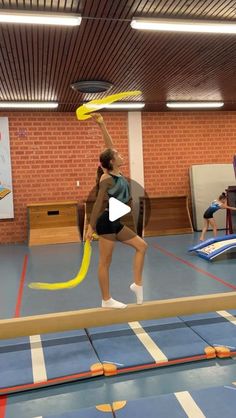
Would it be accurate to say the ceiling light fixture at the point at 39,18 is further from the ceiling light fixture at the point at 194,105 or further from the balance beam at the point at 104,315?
the ceiling light fixture at the point at 194,105

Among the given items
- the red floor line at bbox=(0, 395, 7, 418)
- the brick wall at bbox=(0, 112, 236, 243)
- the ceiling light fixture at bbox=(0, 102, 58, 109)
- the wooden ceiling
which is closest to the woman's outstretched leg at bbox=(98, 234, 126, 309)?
the red floor line at bbox=(0, 395, 7, 418)

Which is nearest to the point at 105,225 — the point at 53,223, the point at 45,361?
the point at 45,361

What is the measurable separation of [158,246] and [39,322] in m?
5.18

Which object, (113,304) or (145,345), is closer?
(145,345)

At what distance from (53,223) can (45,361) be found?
636 centimetres

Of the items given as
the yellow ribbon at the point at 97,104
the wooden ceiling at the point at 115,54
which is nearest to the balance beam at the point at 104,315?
the yellow ribbon at the point at 97,104

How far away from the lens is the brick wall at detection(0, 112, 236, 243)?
9445 mm

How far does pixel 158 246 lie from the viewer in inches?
316

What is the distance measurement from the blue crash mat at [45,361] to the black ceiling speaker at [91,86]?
4780mm

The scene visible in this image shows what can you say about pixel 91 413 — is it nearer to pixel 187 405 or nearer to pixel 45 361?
pixel 187 405

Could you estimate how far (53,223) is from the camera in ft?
30.2

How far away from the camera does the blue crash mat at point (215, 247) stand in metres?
6.26

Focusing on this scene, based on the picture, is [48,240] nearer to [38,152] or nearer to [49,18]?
[38,152]

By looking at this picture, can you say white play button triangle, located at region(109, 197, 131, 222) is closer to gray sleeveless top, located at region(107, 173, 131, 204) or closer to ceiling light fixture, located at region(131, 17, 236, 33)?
gray sleeveless top, located at region(107, 173, 131, 204)
